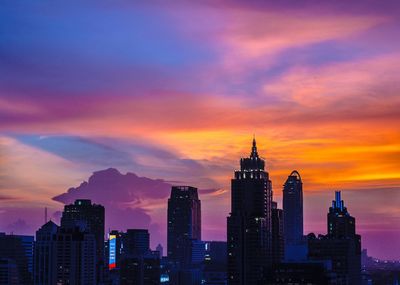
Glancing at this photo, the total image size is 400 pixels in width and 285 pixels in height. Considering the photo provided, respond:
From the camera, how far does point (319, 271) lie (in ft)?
652

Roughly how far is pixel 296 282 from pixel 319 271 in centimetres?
626

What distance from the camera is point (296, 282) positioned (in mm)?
197875
